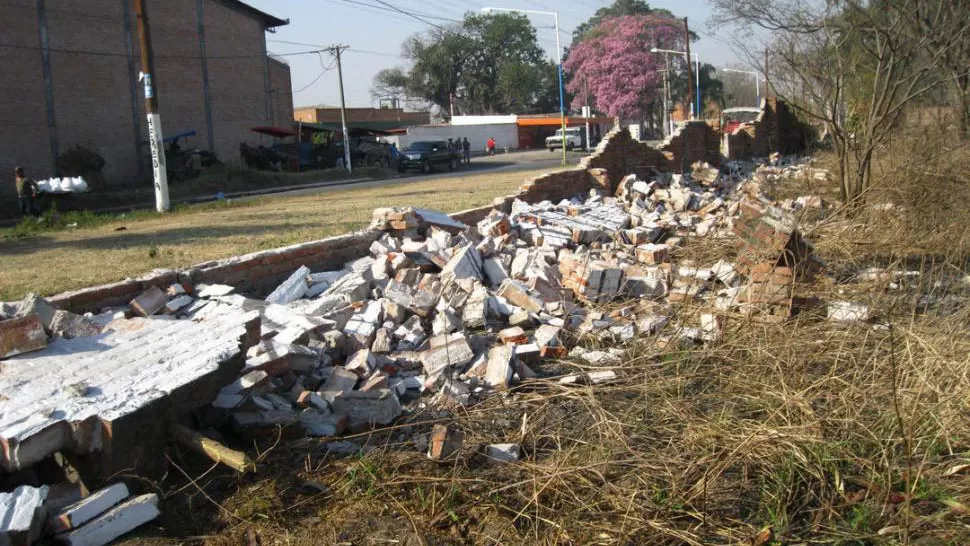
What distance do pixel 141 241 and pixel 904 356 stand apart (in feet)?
29.7

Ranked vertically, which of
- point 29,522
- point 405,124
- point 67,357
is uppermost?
point 405,124

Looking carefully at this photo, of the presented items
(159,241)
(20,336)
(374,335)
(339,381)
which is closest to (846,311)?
(374,335)

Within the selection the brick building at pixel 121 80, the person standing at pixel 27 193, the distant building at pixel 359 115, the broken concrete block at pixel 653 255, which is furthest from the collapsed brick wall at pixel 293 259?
the distant building at pixel 359 115

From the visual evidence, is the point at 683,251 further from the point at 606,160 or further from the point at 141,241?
the point at 141,241

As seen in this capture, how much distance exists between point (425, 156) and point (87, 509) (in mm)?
29337

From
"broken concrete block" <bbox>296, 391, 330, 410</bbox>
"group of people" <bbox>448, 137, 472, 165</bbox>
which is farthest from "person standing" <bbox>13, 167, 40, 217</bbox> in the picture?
"group of people" <bbox>448, 137, 472, 165</bbox>

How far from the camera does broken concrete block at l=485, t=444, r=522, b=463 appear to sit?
13.7 ft

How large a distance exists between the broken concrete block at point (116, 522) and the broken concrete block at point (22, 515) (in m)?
0.12

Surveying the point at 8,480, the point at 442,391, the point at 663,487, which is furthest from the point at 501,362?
the point at 8,480

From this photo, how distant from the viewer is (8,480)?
358 centimetres

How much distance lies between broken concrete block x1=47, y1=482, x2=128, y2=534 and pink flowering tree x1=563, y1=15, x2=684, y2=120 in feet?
176

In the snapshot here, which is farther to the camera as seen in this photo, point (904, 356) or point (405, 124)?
point (405, 124)

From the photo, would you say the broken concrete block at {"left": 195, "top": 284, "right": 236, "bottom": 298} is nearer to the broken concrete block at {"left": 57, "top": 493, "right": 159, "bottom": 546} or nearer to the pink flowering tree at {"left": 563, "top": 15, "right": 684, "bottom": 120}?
the broken concrete block at {"left": 57, "top": 493, "right": 159, "bottom": 546}

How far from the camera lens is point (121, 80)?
1213 inches
